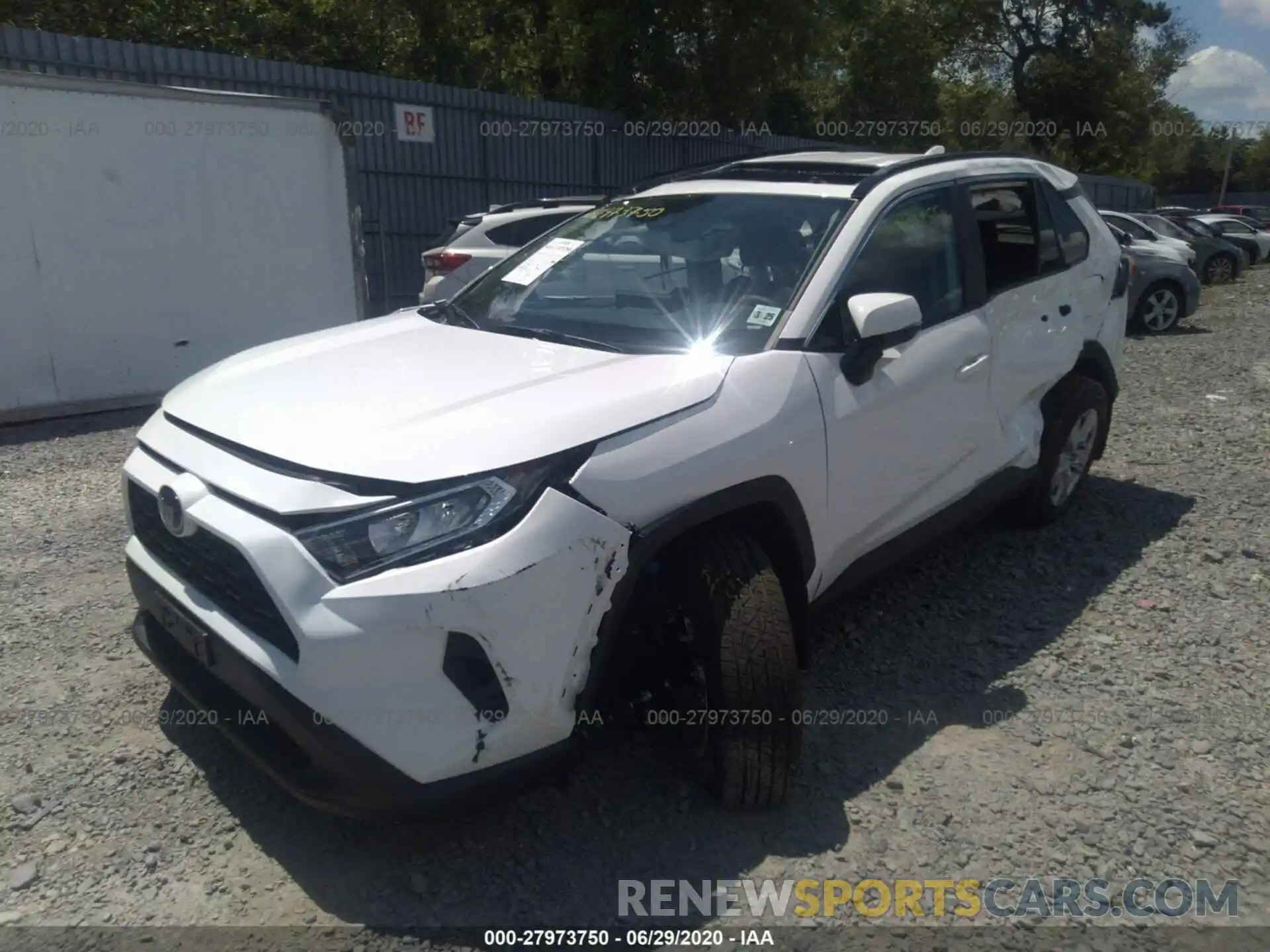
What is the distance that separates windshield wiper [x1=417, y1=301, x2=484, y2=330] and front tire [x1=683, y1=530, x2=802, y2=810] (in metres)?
Answer: 1.31

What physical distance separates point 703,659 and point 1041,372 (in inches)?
98.9

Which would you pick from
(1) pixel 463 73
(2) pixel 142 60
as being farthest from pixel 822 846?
(1) pixel 463 73

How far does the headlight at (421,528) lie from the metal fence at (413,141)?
7638 millimetres

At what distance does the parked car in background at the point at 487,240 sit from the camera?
810 cm

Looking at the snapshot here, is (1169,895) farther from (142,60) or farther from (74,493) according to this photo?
(142,60)

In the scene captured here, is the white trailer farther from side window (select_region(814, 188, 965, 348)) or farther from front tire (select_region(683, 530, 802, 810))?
front tire (select_region(683, 530, 802, 810))

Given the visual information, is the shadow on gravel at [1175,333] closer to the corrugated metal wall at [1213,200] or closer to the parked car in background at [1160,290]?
the parked car in background at [1160,290]

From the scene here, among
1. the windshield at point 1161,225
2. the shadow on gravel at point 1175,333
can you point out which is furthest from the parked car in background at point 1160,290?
the windshield at point 1161,225

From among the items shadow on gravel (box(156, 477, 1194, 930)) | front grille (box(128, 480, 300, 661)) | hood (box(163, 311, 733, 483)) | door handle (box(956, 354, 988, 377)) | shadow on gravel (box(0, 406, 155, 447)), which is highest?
hood (box(163, 311, 733, 483))

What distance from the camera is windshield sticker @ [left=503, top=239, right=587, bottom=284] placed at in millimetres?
3773

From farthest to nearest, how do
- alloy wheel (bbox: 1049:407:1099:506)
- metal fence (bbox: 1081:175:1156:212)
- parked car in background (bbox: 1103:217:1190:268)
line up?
metal fence (bbox: 1081:175:1156:212) → parked car in background (bbox: 1103:217:1190:268) → alloy wheel (bbox: 1049:407:1099:506)

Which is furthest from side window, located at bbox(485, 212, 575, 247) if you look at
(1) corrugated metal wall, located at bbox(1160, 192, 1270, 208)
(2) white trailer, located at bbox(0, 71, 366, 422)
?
(1) corrugated metal wall, located at bbox(1160, 192, 1270, 208)

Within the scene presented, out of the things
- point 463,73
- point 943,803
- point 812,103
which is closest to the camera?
point 943,803

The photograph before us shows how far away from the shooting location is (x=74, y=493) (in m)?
5.51
